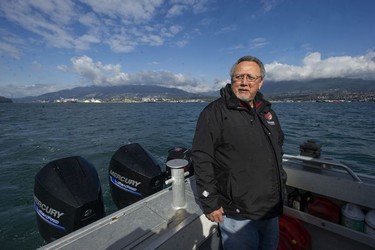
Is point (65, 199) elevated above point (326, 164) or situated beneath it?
situated beneath

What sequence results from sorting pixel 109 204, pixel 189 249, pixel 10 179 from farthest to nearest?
1. pixel 10 179
2. pixel 109 204
3. pixel 189 249

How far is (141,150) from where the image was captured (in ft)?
11.8

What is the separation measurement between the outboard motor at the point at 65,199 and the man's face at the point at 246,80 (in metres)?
2.23

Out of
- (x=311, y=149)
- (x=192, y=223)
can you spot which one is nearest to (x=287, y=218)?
(x=311, y=149)

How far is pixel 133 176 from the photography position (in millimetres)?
3305

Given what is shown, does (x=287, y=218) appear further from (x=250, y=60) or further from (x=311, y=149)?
(x=250, y=60)

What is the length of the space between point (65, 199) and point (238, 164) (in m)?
2.15

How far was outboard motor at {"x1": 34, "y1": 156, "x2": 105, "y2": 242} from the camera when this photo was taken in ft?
8.30

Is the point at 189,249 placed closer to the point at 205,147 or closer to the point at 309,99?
the point at 205,147

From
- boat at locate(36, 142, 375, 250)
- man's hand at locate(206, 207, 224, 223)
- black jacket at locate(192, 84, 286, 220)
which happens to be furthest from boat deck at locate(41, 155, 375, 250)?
black jacket at locate(192, 84, 286, 220)

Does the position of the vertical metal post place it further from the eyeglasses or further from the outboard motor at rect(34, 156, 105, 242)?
the outboard motor at rect(34, 156, 105, 242)

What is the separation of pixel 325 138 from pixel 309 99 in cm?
11815

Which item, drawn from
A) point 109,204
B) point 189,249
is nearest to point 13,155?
point 109,204

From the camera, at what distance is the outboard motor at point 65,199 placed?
8.30 ft
